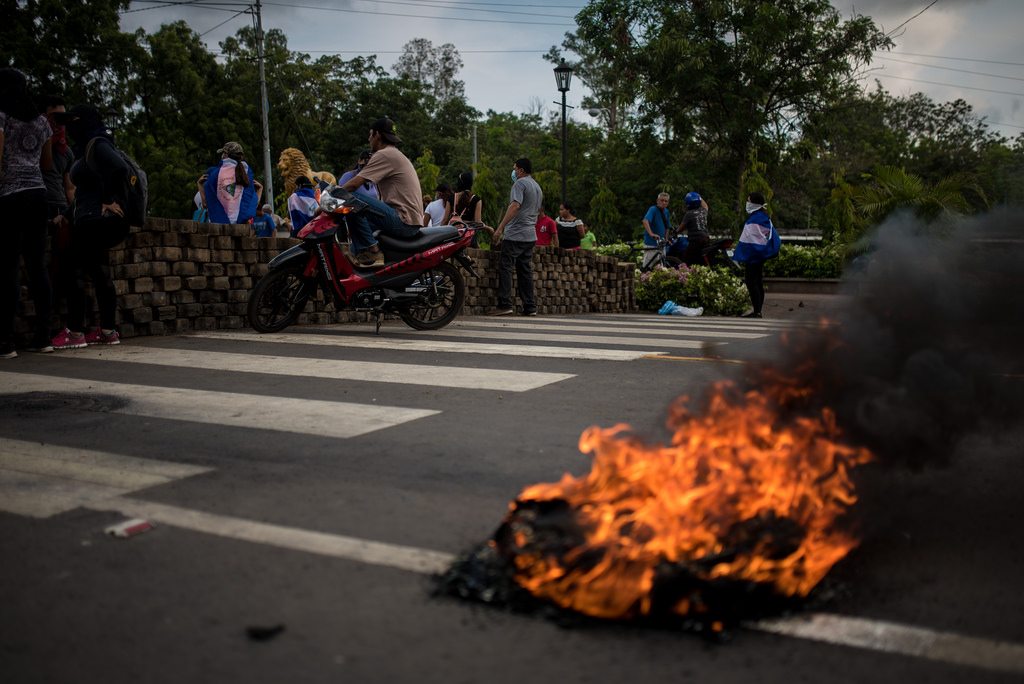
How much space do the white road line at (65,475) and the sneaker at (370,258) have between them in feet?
16.1

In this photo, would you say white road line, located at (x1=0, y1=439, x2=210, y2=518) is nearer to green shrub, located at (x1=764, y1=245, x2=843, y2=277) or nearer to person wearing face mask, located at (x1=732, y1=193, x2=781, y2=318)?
person wearing face mask, located at (x1=732, y1=193, x2=781, y2=318)

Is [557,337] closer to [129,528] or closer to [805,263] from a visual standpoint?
[129,528]

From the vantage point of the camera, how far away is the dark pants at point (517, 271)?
11.9 meters

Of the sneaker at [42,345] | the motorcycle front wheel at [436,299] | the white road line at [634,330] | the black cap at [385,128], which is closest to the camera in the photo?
the sneaker at [42,345]

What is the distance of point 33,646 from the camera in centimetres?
206

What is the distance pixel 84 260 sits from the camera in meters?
7.20

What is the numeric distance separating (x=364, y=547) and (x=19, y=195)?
5.43 m

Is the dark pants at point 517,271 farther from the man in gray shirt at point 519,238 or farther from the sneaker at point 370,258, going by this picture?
the sneaker at point 370,258

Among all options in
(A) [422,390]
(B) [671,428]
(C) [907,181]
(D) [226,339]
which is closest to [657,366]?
(A) [422,390]

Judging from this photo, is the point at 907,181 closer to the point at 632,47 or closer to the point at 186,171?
the point at 632,47

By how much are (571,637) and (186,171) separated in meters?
38.4

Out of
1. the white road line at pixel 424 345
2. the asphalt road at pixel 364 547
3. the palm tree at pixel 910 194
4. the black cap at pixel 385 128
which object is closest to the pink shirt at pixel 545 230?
the palm tree at pixel 910 194

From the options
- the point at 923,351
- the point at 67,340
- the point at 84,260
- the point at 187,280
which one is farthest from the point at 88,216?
the point at 923,351

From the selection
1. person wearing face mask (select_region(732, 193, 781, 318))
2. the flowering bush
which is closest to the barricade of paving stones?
person wearing face mask (select_region(732, 193, 781, 318))
